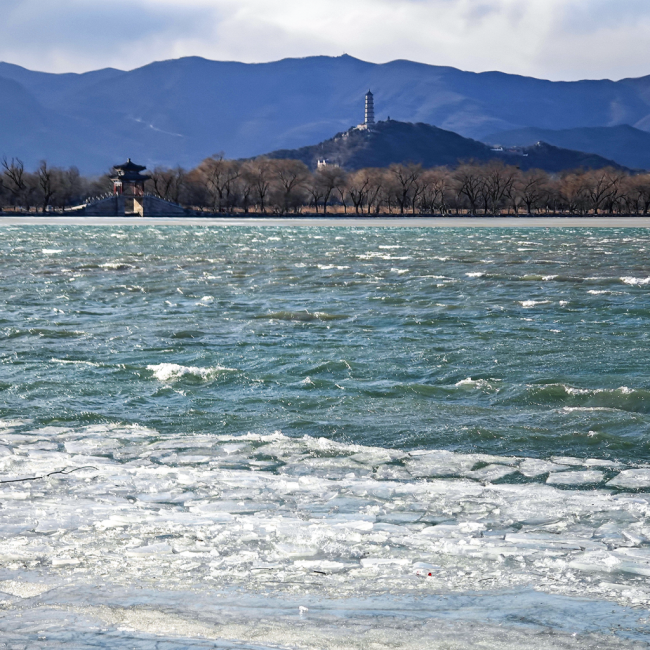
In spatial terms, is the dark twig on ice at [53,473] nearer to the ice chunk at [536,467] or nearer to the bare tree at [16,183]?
the ice chunk at [536,467]

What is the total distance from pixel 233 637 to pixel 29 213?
140980 mm

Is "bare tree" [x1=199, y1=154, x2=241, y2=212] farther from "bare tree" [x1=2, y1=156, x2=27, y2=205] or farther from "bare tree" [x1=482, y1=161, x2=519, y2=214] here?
"bare tree" [x1=482, y1=161, x2=519, y2=214]

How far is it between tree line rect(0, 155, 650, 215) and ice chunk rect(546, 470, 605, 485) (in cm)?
13031

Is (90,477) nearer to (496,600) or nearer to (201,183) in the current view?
(496,600)

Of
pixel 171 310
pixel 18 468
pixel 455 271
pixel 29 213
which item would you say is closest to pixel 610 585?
pixel 18 468

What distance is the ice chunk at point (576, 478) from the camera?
8.48 meters

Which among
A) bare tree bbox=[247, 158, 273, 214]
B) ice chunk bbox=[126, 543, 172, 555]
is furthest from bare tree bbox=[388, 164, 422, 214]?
ice chunk bbox=[126, 543, 172, 555]

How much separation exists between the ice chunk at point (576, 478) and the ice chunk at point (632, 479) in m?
0.16

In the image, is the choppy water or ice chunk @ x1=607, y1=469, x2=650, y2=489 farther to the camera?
ice chunk @ x1=607, y1=469, x2=650, y2=489

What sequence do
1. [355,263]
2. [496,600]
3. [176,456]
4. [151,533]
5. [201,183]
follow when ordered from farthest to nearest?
[201,183]
[355,263]
[176,456]
[151,533]
[496,600]

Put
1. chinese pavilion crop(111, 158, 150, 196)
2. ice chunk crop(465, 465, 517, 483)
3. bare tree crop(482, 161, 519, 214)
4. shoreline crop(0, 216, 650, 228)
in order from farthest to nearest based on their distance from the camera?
1. chinese pavilion crop(111, 158, 150, 196)
2. bare tree crop(482, 161, 519, 214)
3. shoreline crop(0, 216, 650, 228)
4. ice chunk crop(465, 465, 517, 483)

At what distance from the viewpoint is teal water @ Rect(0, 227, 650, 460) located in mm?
11008

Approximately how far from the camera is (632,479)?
→ 8594 mm

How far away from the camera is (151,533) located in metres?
6.74
